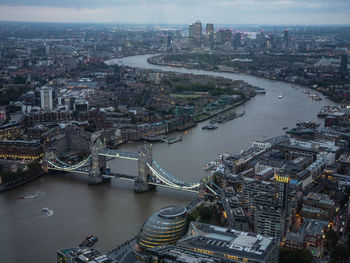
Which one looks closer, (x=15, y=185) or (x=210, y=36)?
(x=15, y=185)

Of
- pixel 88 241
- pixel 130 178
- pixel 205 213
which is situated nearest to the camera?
pixel 88 241

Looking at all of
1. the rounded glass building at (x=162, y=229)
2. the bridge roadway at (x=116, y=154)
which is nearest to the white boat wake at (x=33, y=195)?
the bridge roadway at (x=116, y=154)

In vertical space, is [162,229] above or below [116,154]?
below

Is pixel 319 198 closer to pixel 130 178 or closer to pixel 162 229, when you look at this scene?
pixel 162 229

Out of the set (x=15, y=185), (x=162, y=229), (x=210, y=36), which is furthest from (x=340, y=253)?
(x=210, y=36)

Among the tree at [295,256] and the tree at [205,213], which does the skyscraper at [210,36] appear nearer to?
the tree at [205,213]

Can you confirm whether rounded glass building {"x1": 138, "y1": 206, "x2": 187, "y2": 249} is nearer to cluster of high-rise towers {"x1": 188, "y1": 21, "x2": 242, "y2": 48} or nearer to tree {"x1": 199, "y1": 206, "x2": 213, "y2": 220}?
tree {"x1": 199, "y1": 206, "x2": 213, "y2": 220}

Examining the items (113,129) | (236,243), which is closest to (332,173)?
(236,243)
